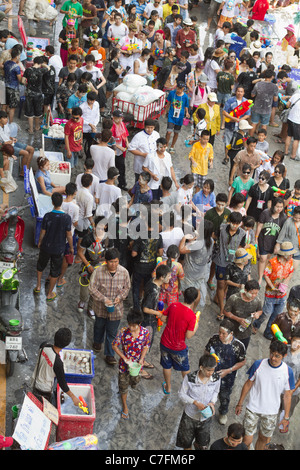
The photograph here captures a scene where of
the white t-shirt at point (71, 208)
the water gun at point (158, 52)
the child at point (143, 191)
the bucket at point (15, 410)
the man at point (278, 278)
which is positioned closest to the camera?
the bucket at point (15, 410)

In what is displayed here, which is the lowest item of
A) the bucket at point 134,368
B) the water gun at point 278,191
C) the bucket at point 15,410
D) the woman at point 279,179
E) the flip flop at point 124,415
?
the flip flop at point 124,415

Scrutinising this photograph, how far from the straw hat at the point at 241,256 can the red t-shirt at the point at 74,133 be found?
3.76 m

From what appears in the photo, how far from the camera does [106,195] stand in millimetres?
11070

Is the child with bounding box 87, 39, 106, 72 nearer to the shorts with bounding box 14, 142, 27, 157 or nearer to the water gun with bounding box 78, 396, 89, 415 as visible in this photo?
the shorts with bounding box 14, 142, 27, 157

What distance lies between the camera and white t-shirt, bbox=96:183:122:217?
35.8ft

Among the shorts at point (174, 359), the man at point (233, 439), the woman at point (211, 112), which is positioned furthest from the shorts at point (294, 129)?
the man at point (233, 439)

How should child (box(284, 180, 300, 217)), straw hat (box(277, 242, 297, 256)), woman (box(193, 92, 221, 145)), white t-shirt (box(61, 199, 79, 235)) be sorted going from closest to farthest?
white t-shirt (box(61, 199, 79, 235)) → straw hat (box(277, 242, 297, 256)) → child (box(284, 180, 300, 217)) → woman (box(193, 92, 221, 145))

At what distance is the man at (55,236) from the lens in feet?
31.8

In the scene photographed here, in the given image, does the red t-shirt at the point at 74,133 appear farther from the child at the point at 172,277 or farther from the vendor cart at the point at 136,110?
the child at the point at 172,277

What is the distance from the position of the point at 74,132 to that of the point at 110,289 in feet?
13.4

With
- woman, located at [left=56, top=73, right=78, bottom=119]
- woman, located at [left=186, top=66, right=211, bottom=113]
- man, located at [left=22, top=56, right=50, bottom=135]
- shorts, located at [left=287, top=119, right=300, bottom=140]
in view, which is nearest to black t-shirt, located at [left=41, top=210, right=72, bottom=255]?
woman, located at [left=56, top=73, right=78, bottom=119]

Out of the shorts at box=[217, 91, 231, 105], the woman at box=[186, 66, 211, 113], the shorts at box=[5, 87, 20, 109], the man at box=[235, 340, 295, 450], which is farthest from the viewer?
the shorts at box=[217, 91, 231, 105]

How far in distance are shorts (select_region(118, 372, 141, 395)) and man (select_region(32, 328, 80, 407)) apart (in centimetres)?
78

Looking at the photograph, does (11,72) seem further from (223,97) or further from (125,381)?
(125,381)
